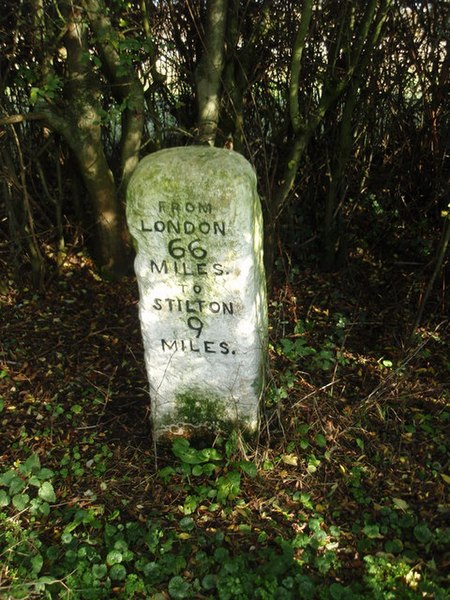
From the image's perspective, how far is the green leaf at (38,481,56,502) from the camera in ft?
7.66

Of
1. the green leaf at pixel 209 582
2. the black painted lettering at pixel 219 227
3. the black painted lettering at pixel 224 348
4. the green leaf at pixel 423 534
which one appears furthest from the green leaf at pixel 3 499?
the green leaf at pixel 423 534

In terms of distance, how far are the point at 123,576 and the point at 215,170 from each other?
5.52 feet

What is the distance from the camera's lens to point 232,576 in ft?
6.83

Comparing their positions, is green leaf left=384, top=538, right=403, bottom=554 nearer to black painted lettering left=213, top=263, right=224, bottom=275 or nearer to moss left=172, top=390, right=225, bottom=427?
moss left=172, top=390, right=225, bottom=427

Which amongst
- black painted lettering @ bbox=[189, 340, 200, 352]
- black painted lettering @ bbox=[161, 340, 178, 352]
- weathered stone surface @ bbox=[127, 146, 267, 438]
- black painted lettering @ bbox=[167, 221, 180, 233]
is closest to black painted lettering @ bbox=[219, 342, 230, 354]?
weathered stone surface @ bbox=[127, 146, 267, 438]

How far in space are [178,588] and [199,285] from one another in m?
1.23

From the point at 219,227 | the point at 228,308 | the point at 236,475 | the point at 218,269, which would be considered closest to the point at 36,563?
the point at 236,475

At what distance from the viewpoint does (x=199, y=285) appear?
2.32 meters

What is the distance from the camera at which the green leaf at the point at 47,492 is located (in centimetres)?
234

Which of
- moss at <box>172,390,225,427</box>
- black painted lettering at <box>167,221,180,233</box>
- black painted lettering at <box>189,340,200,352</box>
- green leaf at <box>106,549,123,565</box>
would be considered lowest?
green leaf at <box>106,549,123,565</box>

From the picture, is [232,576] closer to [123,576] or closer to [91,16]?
[123,576]

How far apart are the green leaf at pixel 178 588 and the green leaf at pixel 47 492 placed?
2.19 ft

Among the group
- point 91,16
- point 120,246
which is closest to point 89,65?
point 91,16

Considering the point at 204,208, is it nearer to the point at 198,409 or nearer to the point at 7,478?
the point at 198,409
